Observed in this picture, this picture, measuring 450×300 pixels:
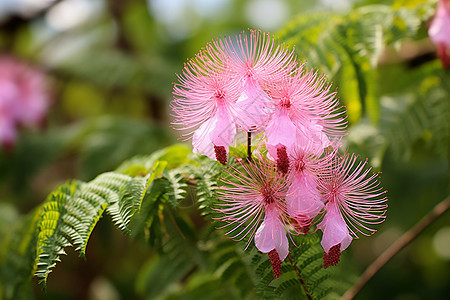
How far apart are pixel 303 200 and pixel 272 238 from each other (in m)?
0.06

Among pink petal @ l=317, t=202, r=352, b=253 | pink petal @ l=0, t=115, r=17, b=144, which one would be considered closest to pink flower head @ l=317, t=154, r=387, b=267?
pink petal @ l=317, t=202, r=352, b=253

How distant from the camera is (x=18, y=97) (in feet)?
5.54

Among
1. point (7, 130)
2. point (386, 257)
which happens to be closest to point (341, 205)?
point (386, 257)

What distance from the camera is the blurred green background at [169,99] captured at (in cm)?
95

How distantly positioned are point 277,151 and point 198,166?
0.55ft

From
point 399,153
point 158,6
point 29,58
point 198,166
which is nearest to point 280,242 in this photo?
point 198,166

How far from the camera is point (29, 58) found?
204 centimetres

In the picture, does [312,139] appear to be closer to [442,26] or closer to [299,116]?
[299,116]

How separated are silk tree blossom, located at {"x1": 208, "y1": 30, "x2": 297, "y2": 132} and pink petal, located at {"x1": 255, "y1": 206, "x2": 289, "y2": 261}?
123 mm

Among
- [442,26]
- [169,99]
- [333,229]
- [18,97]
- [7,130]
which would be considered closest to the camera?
[333,229]

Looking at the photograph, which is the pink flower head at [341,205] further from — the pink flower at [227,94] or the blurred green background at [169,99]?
the blurred green background at [169,99]

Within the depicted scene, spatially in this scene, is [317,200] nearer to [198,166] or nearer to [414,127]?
[198,166]

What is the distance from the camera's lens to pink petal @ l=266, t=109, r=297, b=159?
0.55 m

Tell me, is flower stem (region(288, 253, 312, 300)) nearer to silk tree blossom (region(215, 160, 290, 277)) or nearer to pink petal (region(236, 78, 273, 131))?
silk tree blossom (region(215, 160, 290, 277))
